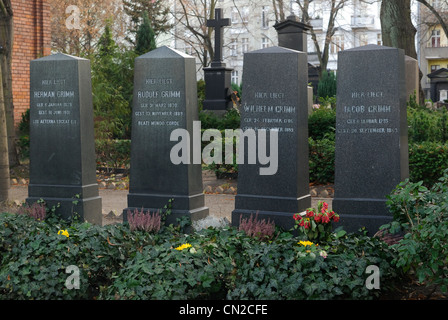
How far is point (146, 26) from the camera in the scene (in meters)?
28.2

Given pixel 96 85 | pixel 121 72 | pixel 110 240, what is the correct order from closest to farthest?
1. pixel 110 240
2. pixel 96 85
3. pixel 121 72

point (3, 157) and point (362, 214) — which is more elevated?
point (3, 157)

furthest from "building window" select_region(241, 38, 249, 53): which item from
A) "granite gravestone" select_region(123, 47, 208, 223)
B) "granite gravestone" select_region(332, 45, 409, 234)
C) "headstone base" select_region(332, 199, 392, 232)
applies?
"headstone base" select_region(332, 199, 392, 232)

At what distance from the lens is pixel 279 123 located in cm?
712


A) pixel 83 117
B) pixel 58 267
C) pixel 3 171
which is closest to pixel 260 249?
pixel 58 267

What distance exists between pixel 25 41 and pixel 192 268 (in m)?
13.5

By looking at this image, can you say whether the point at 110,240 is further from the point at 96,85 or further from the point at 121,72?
the point at 121,72

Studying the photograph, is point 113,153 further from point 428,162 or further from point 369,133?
point 369,133

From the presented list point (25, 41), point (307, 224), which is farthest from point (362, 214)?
point (25, 41)

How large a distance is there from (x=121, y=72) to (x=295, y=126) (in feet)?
51.7

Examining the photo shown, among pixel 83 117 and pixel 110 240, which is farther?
pixel 83 117

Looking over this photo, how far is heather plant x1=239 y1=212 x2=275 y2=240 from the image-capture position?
6.55 meters

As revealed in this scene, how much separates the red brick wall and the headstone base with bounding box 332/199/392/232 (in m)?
12.0

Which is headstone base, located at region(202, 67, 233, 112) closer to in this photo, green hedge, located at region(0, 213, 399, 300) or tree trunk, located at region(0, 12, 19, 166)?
tree trunk, located at region(0, 12, 19, 166)
